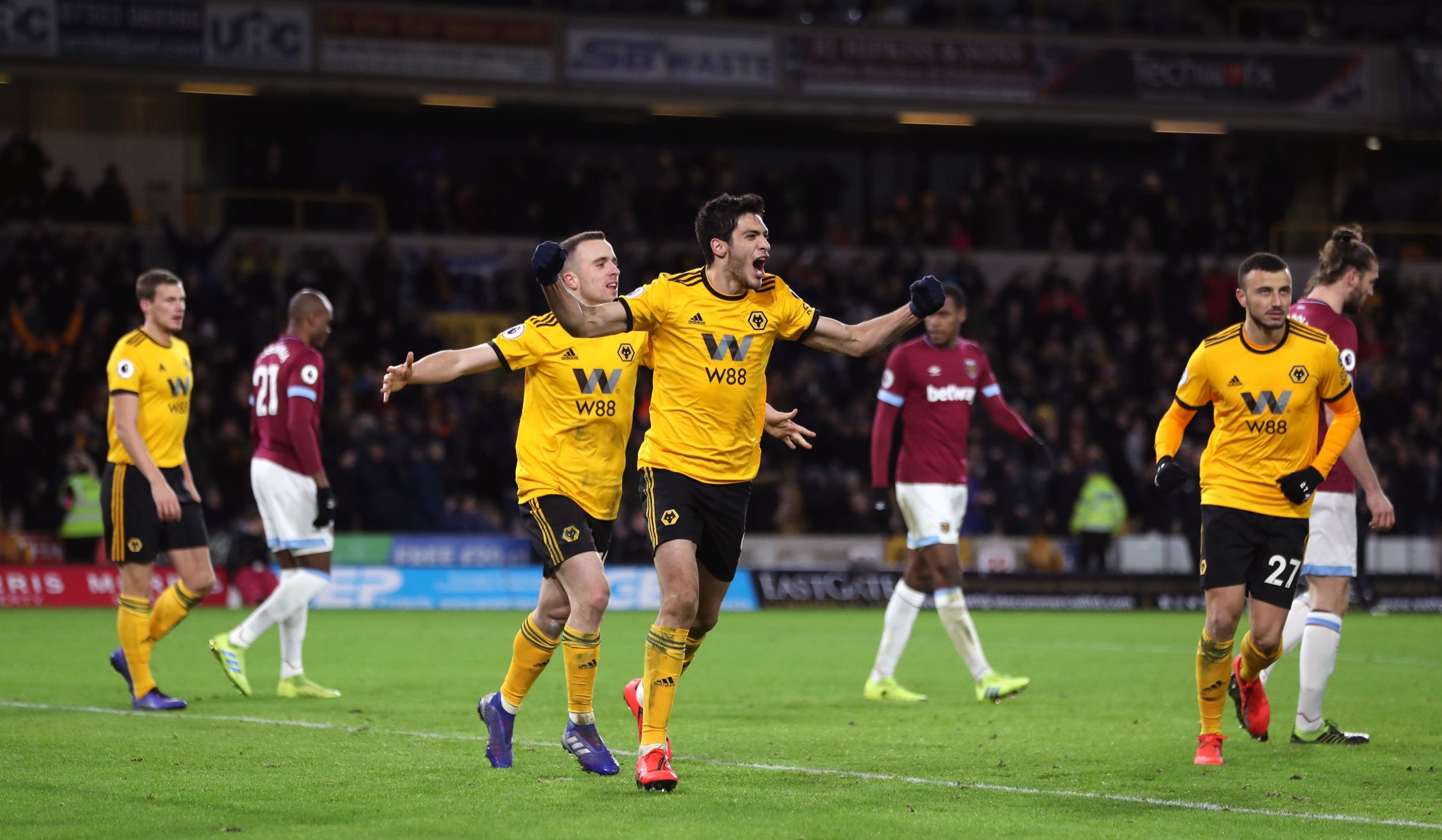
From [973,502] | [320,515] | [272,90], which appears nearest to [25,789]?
[320,515]

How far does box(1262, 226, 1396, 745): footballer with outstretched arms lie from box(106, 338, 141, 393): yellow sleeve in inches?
277

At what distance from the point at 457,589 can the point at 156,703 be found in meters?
11.7

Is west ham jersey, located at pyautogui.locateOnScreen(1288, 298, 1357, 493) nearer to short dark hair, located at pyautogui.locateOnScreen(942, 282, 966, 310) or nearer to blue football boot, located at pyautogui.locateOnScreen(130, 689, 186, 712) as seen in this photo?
short dark hair, located at pyautogui.locateOnScreen(942, 282, 966, 310)

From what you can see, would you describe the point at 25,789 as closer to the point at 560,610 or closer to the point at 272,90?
the point at 560,610

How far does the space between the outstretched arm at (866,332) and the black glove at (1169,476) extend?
1.50 m

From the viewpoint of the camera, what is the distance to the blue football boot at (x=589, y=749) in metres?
7.47

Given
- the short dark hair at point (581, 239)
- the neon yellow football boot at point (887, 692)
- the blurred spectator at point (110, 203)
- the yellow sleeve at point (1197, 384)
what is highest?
the blurred spectator at point (110, 203)

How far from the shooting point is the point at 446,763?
25.4 ft

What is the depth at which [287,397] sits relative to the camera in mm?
11172

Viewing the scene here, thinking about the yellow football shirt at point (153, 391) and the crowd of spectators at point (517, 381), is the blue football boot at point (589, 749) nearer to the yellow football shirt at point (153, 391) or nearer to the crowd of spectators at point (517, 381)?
the yellow football shirt at point (153, 391)

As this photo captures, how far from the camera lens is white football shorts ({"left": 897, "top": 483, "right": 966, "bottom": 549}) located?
11.5 meters

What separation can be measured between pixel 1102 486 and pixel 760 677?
12508mm

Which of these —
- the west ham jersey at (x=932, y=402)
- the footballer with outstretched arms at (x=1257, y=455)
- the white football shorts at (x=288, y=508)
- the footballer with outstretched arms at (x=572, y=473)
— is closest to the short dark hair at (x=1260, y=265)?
the footballer with outstretched arms at (x=1257, y=455)

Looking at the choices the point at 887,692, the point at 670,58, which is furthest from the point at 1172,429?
the point at 670,58
